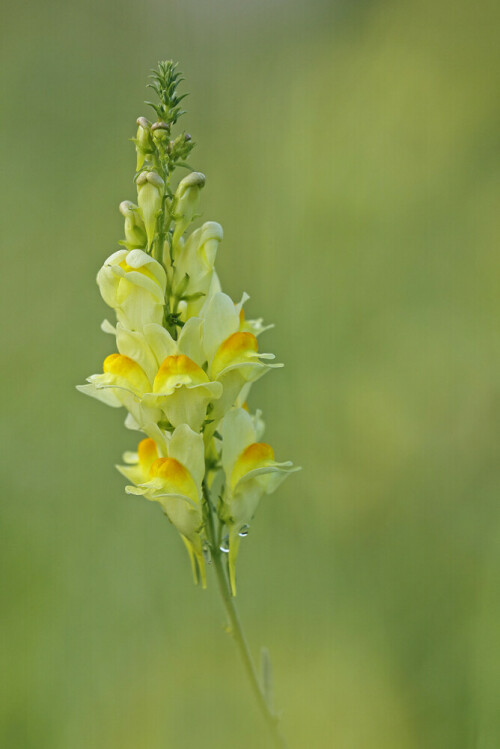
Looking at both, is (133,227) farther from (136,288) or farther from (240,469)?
(240,469)

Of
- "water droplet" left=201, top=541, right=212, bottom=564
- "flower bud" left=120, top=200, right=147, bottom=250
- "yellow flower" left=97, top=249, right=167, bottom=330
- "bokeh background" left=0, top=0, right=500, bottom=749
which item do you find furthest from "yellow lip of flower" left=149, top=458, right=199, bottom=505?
"bokeh background" left=0, top=0, right=500, bottom=749

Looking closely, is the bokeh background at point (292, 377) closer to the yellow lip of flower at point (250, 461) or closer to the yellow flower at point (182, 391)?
the yellow lip of flower at point (250, 461)

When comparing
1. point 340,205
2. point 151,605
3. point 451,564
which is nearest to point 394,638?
point 451,564

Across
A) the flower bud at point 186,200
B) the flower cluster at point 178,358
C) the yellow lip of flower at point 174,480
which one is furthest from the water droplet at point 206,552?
the flower bud at point 186,200

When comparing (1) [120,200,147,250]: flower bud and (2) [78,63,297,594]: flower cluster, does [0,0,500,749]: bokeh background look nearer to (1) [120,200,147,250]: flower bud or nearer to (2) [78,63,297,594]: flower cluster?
(2) [78,63,297,594]: flower cluster

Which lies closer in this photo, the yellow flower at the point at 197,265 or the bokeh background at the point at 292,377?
the yellow flower at the point at 197,265

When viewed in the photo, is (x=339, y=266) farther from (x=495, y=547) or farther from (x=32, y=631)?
(x=32, y=631)

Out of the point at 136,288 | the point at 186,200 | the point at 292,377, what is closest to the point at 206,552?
the point at 136,288

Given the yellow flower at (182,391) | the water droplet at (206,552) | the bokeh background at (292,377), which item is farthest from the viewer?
the bokeh background at (292,377)
